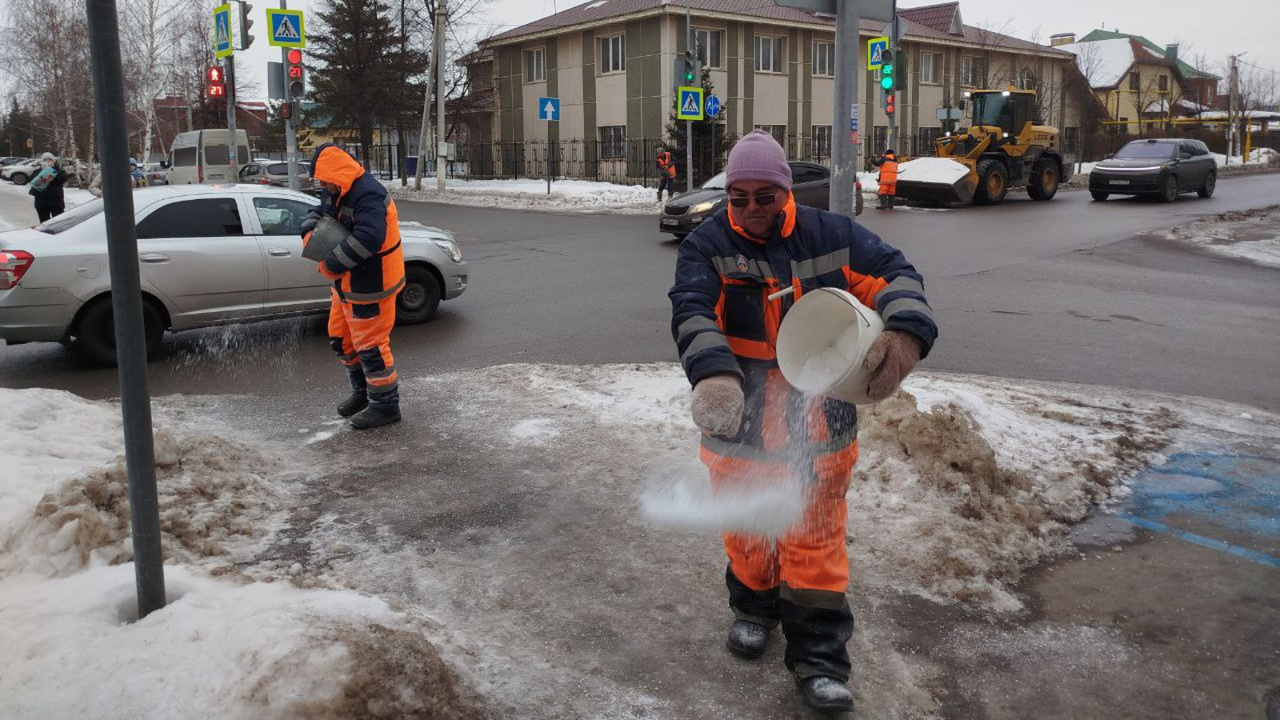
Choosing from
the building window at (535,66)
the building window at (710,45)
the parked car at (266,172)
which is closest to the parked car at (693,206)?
the parked car at (266,172)

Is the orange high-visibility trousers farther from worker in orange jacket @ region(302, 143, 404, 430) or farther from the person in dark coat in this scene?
the person in dark coat

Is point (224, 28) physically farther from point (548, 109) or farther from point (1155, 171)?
point (1155, 171)

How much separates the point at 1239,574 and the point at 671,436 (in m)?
2.97

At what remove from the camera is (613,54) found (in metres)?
40.2

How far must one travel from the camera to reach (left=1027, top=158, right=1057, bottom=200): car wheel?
1096 inches

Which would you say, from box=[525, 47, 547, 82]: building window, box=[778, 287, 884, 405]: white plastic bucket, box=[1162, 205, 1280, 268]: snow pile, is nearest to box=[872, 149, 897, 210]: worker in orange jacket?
box=[1162, 205, 1280, 268]: snow pile

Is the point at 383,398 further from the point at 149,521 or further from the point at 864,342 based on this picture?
the point at 864,342

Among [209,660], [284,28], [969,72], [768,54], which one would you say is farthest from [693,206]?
[969,72]

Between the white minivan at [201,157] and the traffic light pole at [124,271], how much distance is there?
103 ft

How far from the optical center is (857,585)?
4043 millimetres

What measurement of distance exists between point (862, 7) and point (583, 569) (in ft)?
12.2

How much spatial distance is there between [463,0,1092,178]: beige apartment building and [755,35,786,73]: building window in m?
0.06

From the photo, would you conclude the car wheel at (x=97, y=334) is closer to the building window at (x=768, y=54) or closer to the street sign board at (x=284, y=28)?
the street sign board at (x=284, y=28)

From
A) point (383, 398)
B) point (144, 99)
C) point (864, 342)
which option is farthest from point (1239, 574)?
point (144, 99)
